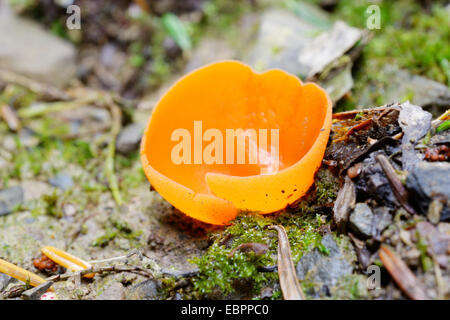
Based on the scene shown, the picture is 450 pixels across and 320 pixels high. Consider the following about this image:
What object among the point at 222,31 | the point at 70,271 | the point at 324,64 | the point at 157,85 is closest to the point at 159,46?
the point at 157,85

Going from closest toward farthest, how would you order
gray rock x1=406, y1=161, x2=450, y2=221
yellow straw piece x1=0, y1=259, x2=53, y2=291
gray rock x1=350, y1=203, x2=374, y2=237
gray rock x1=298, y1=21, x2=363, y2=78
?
gray rock x1=406, y1=161, x2=450, y2=221 → gray rock x1=350, y1=203, x2=374, y2=237 → yellow straw piece x1=0, y1=259, x2=53, y2=291 → gray rock x1=298, y1=21, x2=363, y2=78

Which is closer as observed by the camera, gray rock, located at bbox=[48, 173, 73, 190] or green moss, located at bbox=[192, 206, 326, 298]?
green moss, located at bbox=[192, 206, 326, 298]

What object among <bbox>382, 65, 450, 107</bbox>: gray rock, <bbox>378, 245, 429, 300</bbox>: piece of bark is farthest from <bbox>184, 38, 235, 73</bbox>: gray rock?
<bbox>378, 245, 429, 300</bbox>: piece of bark

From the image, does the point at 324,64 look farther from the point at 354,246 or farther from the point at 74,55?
the point at 74,55

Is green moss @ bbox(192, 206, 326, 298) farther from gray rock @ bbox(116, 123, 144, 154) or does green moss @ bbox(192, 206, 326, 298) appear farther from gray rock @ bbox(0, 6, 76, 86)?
gray rock @ bbox(0, 6, 76, 86)

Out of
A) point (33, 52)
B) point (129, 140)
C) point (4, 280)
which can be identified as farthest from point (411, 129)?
point (33, 52)

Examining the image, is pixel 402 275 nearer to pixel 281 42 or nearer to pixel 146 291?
pixel 146 291
